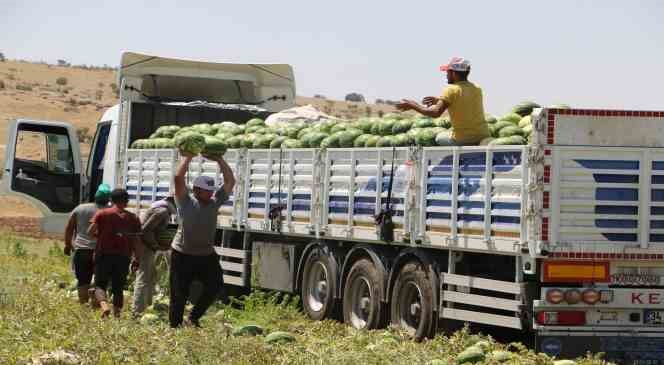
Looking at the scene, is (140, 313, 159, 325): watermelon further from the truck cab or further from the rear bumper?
the truck cab

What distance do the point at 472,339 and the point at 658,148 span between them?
242 centimetres

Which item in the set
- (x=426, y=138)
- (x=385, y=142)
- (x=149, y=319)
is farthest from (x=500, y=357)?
(x=149, y=319)

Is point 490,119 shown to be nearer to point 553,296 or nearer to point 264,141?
point 553,296

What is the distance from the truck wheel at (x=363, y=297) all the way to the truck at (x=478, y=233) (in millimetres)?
18

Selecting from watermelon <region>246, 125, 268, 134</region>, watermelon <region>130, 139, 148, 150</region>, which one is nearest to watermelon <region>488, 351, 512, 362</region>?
watermelon <region>246, 125, 268, 134</region>

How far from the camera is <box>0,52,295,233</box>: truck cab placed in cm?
2112

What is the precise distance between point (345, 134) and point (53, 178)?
24.5 ft

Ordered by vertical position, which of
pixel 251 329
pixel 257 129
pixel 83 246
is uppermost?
pixel 257 129

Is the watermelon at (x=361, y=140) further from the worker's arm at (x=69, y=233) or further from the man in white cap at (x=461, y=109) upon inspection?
the worker's arm at (x=69, y=233)

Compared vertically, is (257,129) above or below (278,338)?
above

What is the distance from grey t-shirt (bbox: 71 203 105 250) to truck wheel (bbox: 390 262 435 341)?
12.7 ft

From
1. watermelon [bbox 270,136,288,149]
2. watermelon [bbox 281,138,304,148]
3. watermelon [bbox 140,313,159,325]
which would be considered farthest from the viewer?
watermelon [bbox 270,136,288,149]

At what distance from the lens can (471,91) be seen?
13.5m

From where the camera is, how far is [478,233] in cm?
1259
